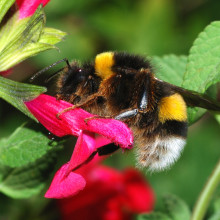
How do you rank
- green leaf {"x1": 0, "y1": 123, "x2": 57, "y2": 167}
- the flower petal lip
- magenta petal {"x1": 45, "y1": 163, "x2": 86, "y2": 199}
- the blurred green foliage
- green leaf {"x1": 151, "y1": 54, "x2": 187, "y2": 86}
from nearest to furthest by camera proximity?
1. magenta petal {"x1": 45, "y1": 163, "x2": 86, "y2": 199}
2. the flower petal lip
3. green leaf {"x1": 0, "y1": 123, "x2": 57, "y2": 167}
4. green leaf {"x1": 151, "y1": 54, "x2": 187, "y2": 86}
5. the blurred green foliage

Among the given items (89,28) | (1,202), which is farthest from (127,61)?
(89,28)

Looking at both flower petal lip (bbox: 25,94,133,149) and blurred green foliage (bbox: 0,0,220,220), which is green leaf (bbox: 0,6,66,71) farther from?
blurred green foliage (bbox: 0,0,220,220)

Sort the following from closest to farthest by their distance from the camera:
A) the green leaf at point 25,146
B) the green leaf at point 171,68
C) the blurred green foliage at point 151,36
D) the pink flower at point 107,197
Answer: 1. the green leaf at point 25,146
2. the green leaf at point 171,68
3. the pink flower at point 107,197
4. the blurred green foliage at point 151,36

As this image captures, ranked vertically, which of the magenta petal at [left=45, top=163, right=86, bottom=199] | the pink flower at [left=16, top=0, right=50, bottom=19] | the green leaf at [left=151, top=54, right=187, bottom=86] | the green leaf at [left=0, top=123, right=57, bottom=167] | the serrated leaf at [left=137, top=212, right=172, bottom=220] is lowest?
the serrated leaf at [left=137, top=212, right=172, bottom=220]

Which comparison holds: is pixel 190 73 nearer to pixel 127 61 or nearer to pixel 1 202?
pixel 127 61

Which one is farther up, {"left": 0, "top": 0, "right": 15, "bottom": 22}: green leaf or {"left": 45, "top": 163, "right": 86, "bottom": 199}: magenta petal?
{"left": 0, "top": 0, "right": 15, "bottom": 22}: green leaf

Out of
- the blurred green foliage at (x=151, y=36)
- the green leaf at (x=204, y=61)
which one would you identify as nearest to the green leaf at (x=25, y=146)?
the green leaf at (x=204, y=61)

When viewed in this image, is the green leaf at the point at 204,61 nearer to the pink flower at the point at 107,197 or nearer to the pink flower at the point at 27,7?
the pink flower at the point at 27,7

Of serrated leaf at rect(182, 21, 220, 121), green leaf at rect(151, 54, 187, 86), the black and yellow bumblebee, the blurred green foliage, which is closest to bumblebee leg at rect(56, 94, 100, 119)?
the black and yellow bumblebee

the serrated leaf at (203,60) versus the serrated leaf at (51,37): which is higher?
the serrated leaf at (51,37)
